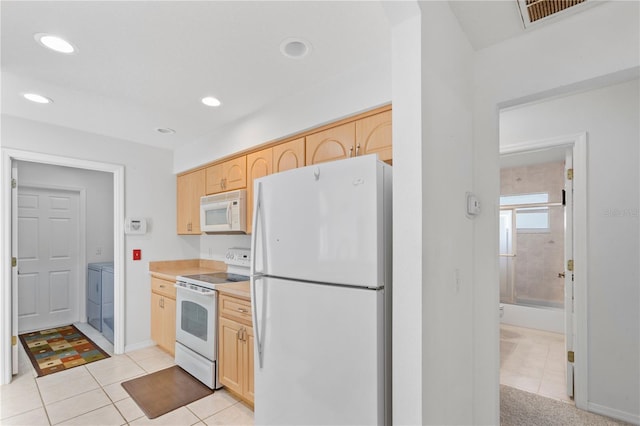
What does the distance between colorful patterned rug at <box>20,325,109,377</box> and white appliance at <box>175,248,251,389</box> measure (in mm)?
1081

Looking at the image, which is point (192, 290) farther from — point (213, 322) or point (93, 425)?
point (93, 425)

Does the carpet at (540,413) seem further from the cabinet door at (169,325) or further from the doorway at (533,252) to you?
the cabinet door at (169,325)

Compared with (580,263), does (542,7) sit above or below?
above

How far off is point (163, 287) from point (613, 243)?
13.3 ft

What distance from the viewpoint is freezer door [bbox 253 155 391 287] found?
133 cm

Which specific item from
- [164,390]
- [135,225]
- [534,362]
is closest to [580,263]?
[534,362]

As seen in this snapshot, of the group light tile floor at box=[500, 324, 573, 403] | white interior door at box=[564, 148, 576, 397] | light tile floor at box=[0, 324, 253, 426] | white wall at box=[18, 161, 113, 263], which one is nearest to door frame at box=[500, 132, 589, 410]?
white interior door at box=[564, 148, 576, 397]

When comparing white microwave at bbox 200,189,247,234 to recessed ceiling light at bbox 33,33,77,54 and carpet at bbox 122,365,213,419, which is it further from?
recessed ceiling light at bbox 33,33,77,54

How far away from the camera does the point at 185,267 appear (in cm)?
402

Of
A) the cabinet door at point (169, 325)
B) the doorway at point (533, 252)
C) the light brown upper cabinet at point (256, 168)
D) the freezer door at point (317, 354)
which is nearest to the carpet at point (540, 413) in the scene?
the doorway at point (533, 252)

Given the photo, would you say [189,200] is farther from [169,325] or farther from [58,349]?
[58,349]

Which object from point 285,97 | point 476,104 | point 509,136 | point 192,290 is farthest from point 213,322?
point 509,136

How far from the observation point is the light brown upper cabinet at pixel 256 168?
8.83ft

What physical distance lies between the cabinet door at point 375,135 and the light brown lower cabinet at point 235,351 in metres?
1.37
